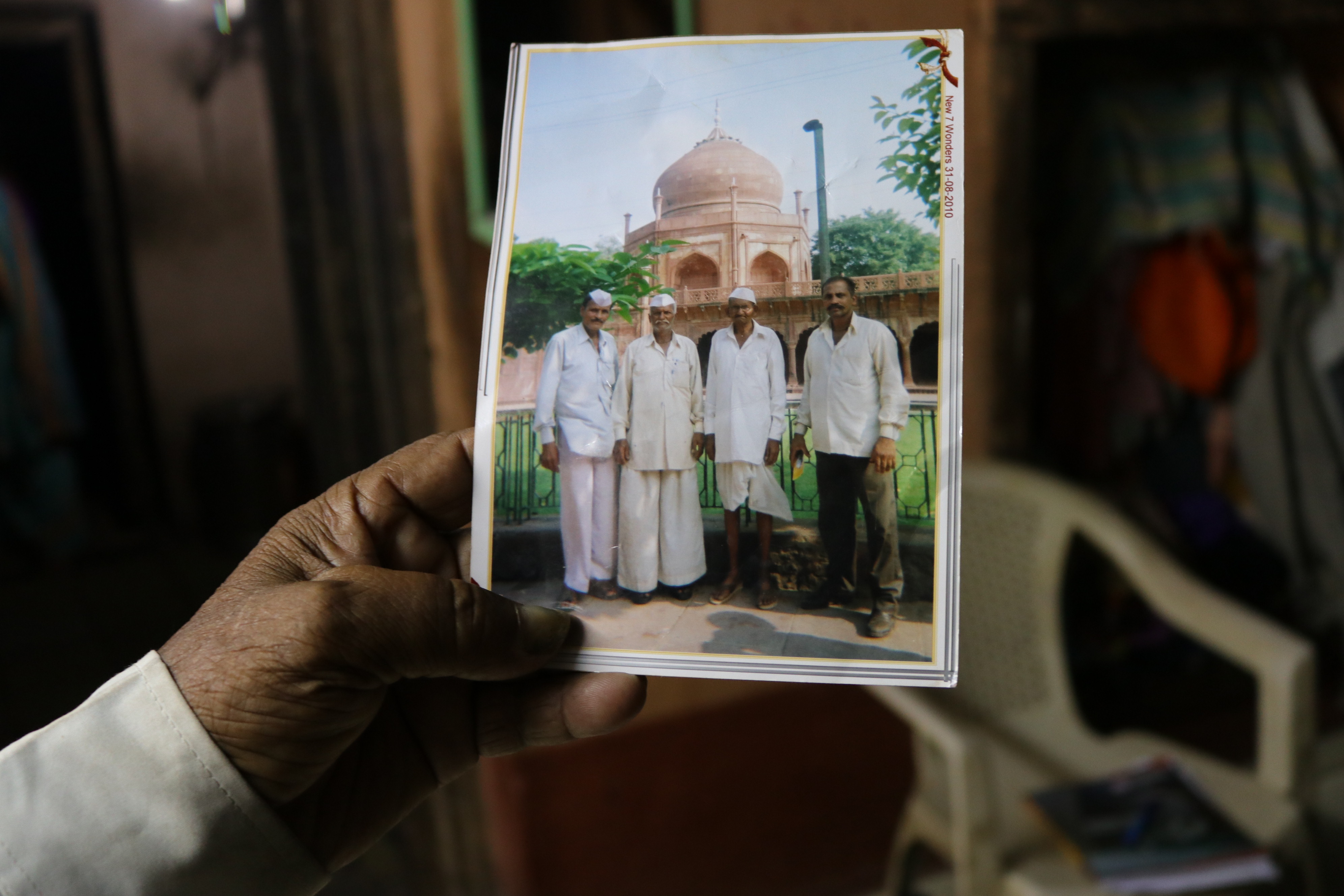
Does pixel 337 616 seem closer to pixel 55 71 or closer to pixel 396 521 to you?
pixel 396 521

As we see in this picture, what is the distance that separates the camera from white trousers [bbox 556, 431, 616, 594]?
0.56 m

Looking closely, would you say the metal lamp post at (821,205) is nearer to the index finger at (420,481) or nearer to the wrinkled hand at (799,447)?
the wrinkled hand at (799,447)

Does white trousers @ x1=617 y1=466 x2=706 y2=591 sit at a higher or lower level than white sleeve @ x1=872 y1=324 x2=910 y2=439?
lower

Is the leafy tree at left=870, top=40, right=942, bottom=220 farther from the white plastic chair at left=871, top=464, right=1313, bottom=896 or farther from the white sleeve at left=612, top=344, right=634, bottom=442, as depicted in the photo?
the white plastic chair at left=871, top=464, right=1313, bottom=896

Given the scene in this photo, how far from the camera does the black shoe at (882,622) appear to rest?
1.74 ft

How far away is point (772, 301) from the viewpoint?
54 cm

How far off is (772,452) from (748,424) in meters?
0.02

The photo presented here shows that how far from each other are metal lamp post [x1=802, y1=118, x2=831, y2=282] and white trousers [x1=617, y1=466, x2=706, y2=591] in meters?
0.16

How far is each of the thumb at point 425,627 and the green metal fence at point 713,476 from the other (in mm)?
63

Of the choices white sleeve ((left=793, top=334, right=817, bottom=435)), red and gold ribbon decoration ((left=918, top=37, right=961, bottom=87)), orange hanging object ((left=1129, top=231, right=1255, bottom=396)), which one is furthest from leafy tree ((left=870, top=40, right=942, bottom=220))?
orange hanging object ((left=1129, top=231, right=1255, bottom=396))

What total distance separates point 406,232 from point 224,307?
1.34 metres

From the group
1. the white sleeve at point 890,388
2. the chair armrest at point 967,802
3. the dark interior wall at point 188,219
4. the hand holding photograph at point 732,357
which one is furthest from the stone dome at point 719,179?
the dark interior wall at point 188,219

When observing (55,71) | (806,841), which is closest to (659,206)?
(806,841)

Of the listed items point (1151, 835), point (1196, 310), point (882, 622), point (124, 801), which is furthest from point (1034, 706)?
point (124, 801)
